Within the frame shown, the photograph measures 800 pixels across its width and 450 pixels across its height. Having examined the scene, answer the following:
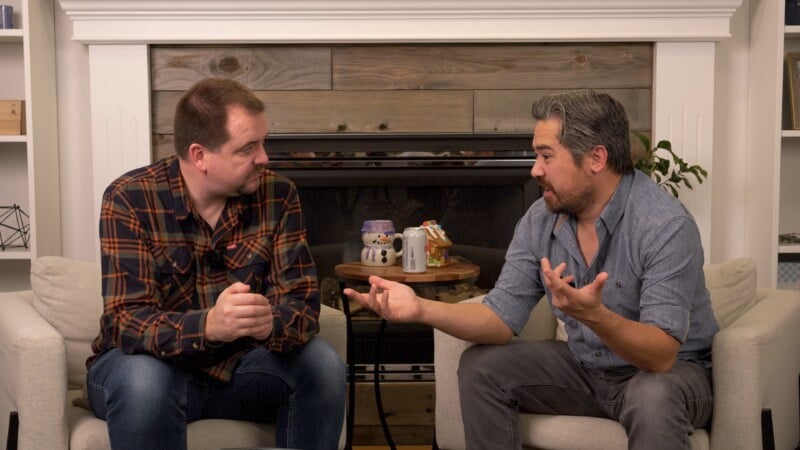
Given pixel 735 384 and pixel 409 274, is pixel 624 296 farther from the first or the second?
pixel 409 274

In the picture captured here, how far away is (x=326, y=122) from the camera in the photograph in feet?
10.7

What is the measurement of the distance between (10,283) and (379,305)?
217cm

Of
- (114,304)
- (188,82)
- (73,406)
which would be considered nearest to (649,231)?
(114,304)

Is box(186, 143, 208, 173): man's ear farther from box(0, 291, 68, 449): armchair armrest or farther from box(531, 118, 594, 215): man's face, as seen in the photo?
box(531, 118, 594, 215): man's face

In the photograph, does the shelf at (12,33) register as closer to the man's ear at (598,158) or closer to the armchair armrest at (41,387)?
the armchair armrest at (41,387)

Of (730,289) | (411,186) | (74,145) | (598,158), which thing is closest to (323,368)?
(598,158)

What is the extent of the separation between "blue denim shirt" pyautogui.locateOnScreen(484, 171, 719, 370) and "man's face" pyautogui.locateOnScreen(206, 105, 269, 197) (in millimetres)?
579

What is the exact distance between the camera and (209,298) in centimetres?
204

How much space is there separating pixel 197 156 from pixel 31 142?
56.6 inches

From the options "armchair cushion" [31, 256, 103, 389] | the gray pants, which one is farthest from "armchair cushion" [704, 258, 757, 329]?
"armchair cushion" [31, 256, 103, 389]

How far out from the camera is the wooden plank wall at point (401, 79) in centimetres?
326

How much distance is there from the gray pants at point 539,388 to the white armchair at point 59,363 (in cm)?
33

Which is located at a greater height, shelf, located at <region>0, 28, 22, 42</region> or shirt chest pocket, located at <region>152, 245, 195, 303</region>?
shelf, located at <region>0, 28, 22, 42</region>

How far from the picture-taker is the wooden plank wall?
3262mm
